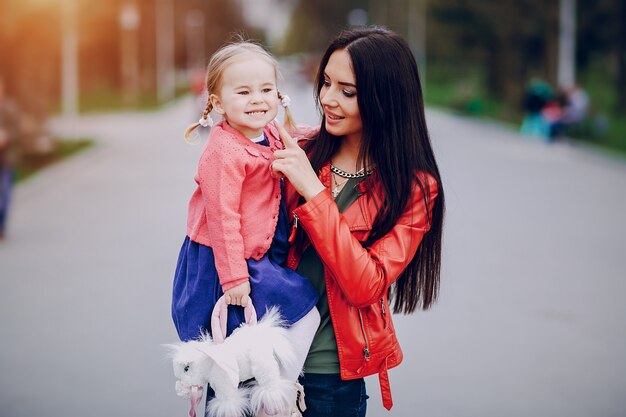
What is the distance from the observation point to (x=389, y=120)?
2828 millimetres

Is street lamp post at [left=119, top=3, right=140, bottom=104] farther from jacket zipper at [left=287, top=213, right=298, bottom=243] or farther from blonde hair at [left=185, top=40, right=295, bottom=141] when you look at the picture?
jacket zipper at [left=287, top=213, right=298, bottom=243]

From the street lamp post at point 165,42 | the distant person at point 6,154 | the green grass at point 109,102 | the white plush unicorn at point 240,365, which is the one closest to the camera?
the white plush unicorn at point 240,365

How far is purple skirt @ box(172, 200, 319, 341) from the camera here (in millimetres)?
2711

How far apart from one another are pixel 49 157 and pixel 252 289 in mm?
19473

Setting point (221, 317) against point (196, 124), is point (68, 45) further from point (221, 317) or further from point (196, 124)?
point (221, 317)

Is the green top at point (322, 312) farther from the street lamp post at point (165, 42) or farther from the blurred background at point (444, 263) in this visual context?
the street lamp post at point (165, 42)

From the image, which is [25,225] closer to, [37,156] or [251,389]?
[37,156]

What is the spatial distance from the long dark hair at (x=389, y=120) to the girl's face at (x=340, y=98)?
0.07ft

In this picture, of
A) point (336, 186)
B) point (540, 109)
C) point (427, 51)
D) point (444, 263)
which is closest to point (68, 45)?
point (540, 109)

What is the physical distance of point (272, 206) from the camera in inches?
109

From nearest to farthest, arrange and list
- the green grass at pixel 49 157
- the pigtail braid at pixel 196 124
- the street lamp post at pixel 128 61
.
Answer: the pigtail braid at pixel 196 124 → the green grass at pixel 49 157 → the street lamp post at pixel 128 61

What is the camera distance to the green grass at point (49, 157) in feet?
61.8

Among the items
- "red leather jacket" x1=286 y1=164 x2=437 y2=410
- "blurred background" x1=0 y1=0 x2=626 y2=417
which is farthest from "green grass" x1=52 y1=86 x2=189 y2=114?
"red leather jacket" x1=286 y1=164 x2=437 y2=410

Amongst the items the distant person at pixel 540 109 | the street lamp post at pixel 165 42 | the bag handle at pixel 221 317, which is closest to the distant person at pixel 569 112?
the distant person at pixel 540 109
